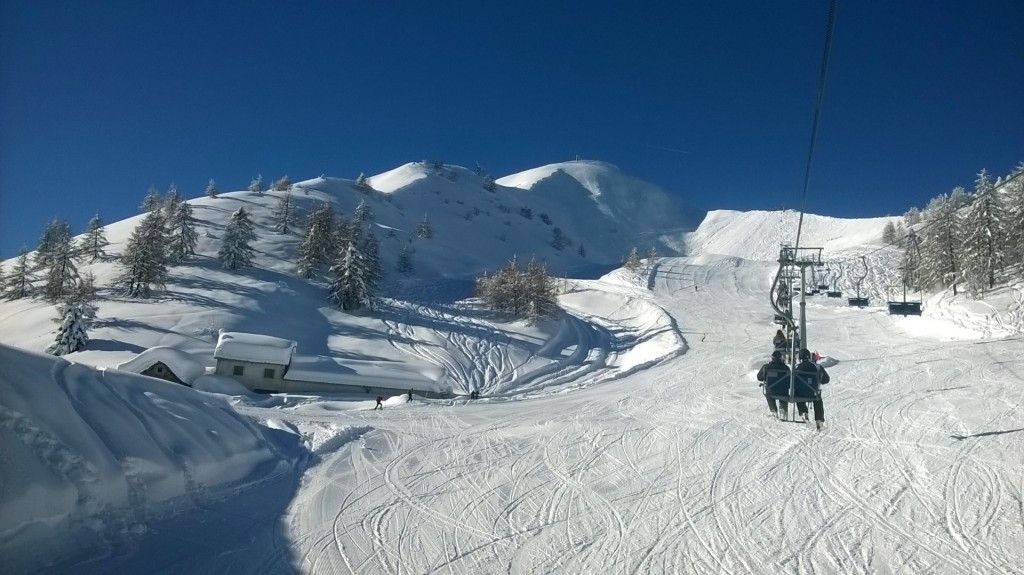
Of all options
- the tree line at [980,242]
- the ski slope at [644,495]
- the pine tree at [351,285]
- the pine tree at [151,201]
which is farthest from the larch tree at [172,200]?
the tree line at [980,242]

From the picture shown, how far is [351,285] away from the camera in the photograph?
155ft

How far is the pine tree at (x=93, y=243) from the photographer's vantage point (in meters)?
52.3

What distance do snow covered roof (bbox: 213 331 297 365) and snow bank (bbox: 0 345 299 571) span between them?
2335cm

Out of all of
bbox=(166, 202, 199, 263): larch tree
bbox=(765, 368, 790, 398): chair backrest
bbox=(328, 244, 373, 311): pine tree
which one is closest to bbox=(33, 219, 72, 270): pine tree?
bbox=(166, 202, 199, 263): larch tree

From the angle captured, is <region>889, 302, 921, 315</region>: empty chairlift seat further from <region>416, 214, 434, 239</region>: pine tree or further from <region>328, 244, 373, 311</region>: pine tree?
<region>416, 214, 434, 239</region>: pine tree

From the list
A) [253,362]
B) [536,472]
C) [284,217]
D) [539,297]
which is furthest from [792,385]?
[284,217]

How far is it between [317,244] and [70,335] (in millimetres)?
27471

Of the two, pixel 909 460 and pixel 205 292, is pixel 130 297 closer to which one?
pixel 205 292

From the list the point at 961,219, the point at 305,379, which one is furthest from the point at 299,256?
the point at 961,219

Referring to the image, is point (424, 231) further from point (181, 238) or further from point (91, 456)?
point (91, 456)

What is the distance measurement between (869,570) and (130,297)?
166ft

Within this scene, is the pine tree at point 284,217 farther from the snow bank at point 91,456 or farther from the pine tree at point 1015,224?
the pine tree at point 1015,224

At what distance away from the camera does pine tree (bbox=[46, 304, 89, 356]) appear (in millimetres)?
30531

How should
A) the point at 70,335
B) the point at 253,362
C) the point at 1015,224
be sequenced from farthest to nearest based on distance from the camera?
the point at 1015,224, the point at 70,335, the point at 253,362
